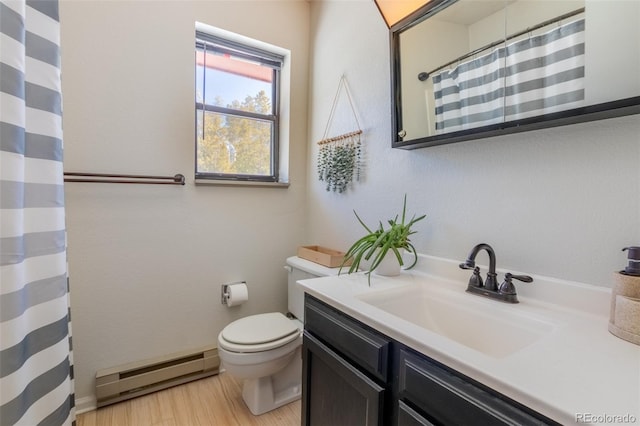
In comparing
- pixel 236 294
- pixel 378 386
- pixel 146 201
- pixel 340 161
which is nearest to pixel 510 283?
pixel 378 386

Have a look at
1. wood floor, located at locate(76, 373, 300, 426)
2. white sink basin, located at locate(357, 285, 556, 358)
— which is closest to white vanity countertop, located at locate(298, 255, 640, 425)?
white sink basin, located at locate(357, 285, 556, 358)

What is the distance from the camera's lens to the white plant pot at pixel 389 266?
1.27 metres

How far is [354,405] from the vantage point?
36.1 inches

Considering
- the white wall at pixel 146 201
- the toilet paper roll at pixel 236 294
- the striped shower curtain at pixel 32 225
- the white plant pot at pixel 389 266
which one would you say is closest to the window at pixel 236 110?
the white wall at pixel 146 201

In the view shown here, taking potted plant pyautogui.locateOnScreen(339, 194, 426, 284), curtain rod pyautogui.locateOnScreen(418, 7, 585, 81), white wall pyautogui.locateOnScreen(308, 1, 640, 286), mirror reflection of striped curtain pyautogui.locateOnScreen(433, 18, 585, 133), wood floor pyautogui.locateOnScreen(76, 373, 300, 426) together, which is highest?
curtain rod pyautogui.locateOnScreen(418, 7, 585, 81)

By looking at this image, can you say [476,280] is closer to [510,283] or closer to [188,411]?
[510,283]

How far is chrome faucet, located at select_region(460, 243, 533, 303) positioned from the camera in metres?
0.96

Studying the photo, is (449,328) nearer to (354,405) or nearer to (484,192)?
(354,405)

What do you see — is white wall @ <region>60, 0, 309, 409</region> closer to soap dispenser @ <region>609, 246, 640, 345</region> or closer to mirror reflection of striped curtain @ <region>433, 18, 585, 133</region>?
mirror reflection of striped curtain @ <region>433, 18, 585, 133</region>

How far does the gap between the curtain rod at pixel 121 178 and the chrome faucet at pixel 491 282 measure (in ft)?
5.09

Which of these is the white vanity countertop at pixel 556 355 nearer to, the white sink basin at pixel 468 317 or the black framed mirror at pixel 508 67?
the white sink basin at pixel 468 317

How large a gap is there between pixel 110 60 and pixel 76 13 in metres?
0.23

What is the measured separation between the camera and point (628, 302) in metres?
0.70

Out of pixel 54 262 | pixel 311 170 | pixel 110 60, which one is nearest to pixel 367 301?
pixel 54 262
